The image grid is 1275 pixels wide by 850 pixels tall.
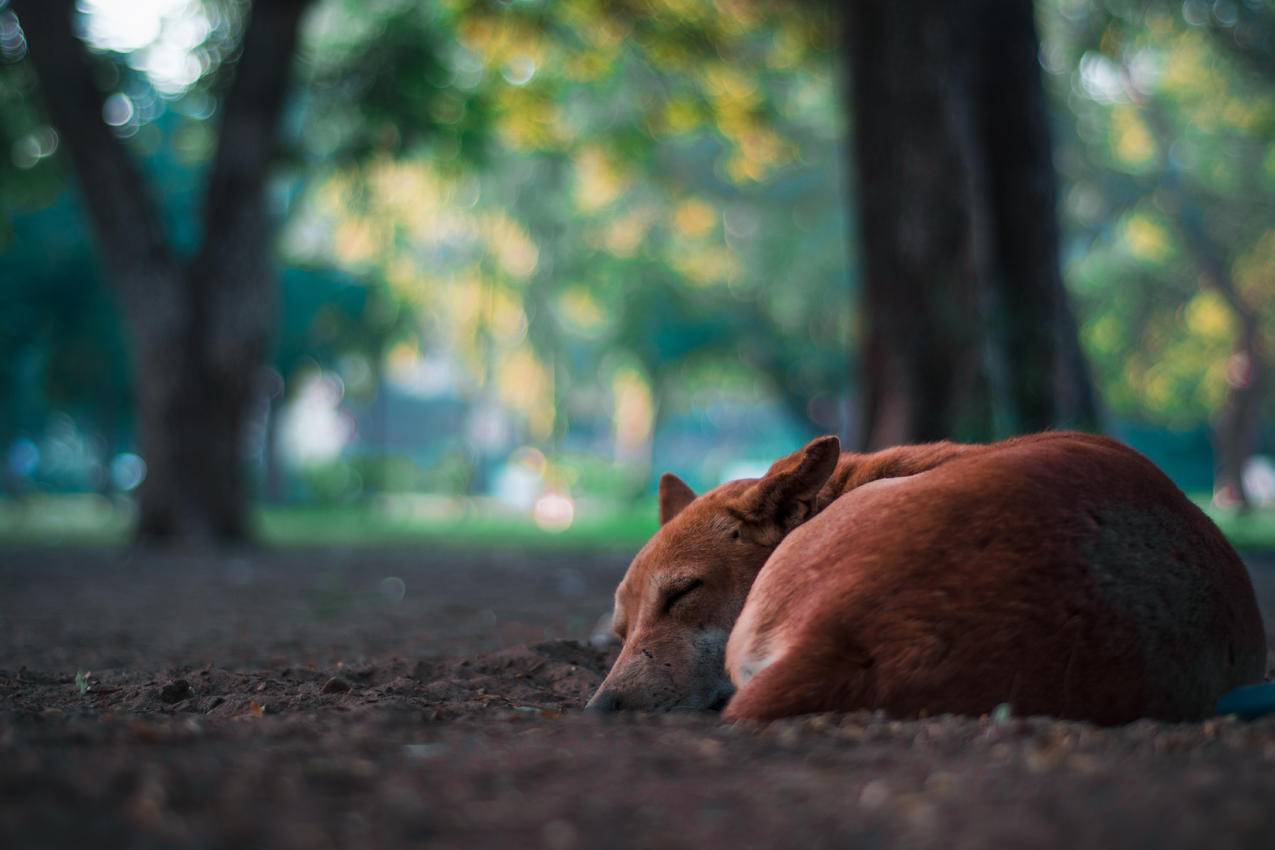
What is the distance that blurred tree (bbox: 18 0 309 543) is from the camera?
14297mm

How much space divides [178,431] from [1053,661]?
12.8 meters

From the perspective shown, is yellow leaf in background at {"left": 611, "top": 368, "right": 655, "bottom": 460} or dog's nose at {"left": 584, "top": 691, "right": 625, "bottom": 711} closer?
dog's nose at {"left": 584, "top": 691, "right": 625, "bottom": 711}

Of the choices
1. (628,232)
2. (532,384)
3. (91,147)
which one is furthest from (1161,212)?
(91,147)

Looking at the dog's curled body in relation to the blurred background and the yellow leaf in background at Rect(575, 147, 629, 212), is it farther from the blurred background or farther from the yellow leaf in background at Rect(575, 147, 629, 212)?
the yellow leaf in background at Rect(575, 147, 629, 212)

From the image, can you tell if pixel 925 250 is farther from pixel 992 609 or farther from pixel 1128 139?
pixel 1128 139

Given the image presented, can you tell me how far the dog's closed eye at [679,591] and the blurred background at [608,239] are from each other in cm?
596

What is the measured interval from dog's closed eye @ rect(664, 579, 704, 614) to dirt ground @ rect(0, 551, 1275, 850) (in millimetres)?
469

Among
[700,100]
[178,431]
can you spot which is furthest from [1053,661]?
→ [700,100]

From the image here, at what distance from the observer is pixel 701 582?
13.6 ft

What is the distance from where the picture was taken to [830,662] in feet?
Answer: 10.3

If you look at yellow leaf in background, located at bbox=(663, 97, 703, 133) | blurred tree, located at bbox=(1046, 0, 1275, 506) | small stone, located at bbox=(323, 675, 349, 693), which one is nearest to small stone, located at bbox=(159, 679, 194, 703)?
small stone, located at bbox=(323, 675, 349, 693)

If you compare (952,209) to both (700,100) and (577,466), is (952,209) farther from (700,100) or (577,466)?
(577,466)

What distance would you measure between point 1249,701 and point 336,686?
9.58ft

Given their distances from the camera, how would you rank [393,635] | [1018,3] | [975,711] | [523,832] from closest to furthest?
[523,832]
[975,711]
[393,635]
[1018,3]
